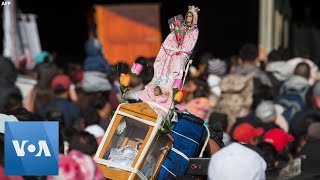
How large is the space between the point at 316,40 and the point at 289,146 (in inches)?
365

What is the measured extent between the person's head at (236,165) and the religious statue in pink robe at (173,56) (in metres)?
0.69

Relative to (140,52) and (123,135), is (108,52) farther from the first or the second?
(123,135)

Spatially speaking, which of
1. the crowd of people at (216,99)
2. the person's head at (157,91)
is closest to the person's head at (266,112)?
the crowd of people at (216,99)

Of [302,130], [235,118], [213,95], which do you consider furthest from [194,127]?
[213,95]

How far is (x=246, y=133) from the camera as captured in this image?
8273 millimetres

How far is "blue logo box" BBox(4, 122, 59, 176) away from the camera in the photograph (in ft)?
13.3

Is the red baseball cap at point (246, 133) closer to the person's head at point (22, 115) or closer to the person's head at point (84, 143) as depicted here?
the person's head at point (84, 143)

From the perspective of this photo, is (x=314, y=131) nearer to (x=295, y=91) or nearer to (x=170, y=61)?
(x=295, y=91)

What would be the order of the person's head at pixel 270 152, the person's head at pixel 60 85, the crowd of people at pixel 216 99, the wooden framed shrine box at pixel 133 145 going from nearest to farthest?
the wooden framed shrine box at pixel 133 145, the person's head at pixel 270 152, the crowd of people at pixel 216 99, the person's head at pixel 60 85

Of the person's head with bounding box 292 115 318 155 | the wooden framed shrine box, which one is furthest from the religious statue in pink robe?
the person's head with bounding box 292 115 318 155

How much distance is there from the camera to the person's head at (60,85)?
31.6 feet

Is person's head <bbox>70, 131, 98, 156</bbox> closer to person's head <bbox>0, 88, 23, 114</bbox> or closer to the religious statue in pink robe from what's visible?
person's head <bbox>0, 88, 23, 114</bbox>

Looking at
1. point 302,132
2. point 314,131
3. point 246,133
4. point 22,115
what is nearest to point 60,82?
point 246,133

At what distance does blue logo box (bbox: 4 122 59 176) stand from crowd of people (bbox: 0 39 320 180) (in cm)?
159
